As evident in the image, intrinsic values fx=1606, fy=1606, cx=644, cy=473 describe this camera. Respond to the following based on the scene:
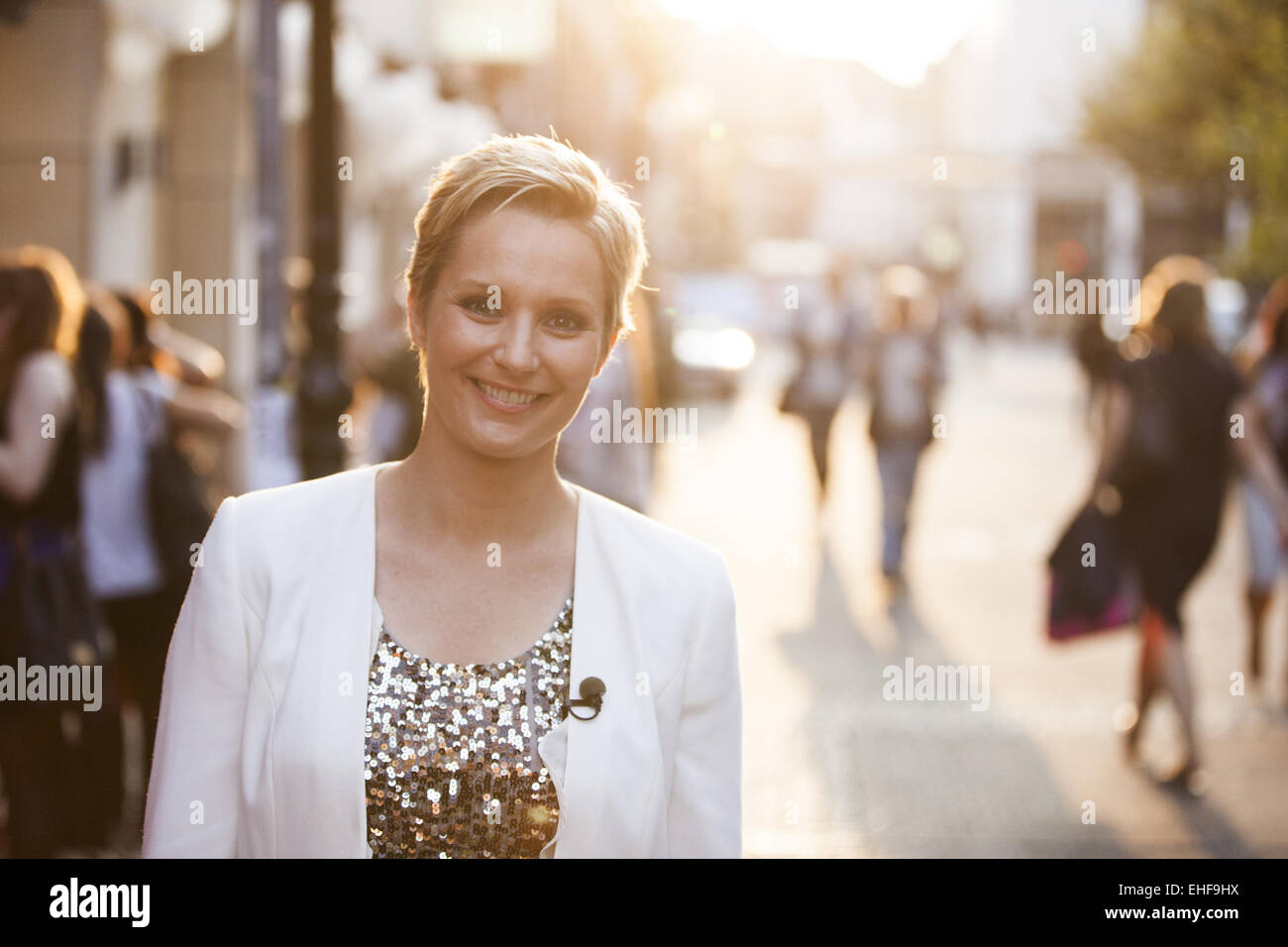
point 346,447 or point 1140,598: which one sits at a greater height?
point 346,447

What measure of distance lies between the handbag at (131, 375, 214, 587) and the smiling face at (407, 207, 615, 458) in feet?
10.6

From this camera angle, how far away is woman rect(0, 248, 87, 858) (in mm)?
4641

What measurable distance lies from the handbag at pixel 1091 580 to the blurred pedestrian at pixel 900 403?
3856 millimetres

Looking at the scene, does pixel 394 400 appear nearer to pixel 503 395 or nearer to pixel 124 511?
pixel 124 511

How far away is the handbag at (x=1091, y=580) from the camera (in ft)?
21.6

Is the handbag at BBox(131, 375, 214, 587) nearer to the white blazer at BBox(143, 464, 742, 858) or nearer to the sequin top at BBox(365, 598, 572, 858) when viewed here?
the white blazer at BBox(143, 464, 742, 858)

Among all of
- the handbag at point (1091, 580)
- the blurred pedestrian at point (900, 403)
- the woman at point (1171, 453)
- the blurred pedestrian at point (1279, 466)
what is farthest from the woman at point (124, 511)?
the blurred pedestrian at point (900, 403)

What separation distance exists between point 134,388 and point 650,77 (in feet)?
153

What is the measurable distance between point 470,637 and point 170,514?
328 centimetres

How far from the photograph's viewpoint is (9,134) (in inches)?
402

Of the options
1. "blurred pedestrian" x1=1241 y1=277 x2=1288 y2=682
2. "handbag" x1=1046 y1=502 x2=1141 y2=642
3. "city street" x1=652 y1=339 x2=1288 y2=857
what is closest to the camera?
"city street" x1=652 y1=339 x2=1288 y2=857

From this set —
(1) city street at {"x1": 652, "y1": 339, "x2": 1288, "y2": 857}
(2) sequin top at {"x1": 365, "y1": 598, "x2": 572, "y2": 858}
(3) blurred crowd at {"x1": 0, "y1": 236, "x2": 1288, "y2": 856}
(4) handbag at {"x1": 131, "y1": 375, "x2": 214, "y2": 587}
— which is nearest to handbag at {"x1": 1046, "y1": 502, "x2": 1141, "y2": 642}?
(3) blurred crowd at {"x1": 0, "y1": 236, "x2": 1288, "y2": 856}

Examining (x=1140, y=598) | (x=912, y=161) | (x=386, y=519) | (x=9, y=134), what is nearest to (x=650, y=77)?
(x=912, y=161)
